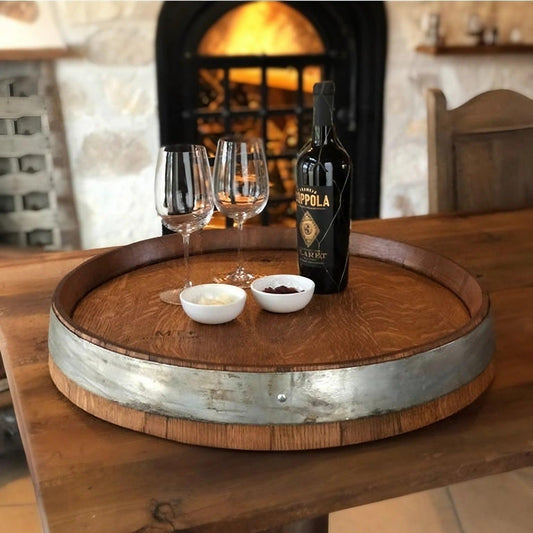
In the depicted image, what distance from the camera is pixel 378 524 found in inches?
62.0

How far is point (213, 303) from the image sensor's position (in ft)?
2.96

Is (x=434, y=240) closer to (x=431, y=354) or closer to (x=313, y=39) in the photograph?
(x=431, y=354)

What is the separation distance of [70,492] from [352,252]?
69 centimetres

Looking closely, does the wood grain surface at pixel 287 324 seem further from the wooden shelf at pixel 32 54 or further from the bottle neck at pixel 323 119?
the wooden shelf at pixel 32 54

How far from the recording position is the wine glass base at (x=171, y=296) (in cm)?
96

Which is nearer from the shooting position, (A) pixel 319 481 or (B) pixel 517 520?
(A) pixel 319 481

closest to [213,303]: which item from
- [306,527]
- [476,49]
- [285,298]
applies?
[285,298]

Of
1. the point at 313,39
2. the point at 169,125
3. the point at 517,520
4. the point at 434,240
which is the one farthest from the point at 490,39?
the point at 517,520

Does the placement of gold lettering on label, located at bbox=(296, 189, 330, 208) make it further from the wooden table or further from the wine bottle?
the wooden table

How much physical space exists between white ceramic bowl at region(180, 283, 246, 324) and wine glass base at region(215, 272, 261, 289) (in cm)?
10

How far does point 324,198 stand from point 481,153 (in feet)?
2.97

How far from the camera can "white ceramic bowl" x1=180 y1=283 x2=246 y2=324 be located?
0.86 m

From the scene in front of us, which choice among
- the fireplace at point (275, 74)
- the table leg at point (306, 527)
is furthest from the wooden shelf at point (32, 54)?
the table leg at point (306, 527)

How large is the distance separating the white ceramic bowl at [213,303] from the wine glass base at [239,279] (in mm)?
102
